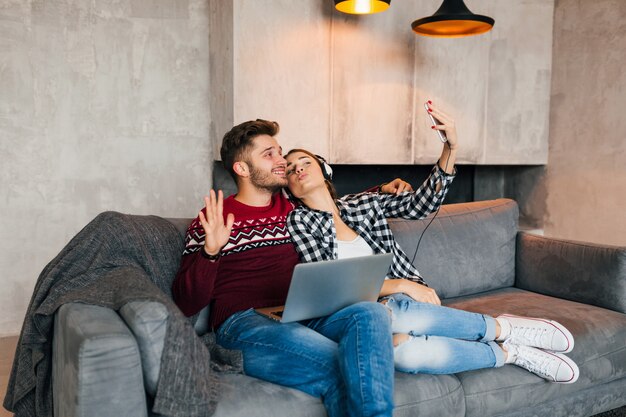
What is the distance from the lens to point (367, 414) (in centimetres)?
158

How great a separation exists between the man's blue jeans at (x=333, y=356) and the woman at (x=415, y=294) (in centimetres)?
20

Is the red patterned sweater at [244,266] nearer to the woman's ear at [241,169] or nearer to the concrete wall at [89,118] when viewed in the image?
the woman's ear at [241,169]

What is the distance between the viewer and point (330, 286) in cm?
175

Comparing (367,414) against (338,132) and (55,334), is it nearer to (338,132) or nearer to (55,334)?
(55,334)

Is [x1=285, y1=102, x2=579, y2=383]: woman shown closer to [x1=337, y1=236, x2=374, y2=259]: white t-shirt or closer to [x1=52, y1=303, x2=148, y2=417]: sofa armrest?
[x1=337, y1=236, x2=374, y2=259]: white t-shirt

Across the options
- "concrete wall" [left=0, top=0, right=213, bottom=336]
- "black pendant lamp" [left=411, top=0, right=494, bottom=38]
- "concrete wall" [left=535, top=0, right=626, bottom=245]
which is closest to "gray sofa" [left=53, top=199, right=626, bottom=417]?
"black pendant lamp" [left=411, top=0, right=494, bottom=38]

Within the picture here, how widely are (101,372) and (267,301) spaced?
2.44 feet

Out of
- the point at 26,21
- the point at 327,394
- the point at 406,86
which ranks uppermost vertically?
the point at 26,21

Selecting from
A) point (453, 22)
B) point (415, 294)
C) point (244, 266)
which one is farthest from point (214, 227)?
point (453, 22)

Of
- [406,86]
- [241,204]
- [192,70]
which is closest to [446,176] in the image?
[241,204]

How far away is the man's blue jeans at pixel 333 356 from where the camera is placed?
1.62 m

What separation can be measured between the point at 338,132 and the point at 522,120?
141 centimetres

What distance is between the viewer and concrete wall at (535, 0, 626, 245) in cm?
368

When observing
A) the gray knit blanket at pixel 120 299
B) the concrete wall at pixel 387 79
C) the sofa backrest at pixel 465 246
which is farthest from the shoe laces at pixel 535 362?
the concrete wall at pixel 387 79
